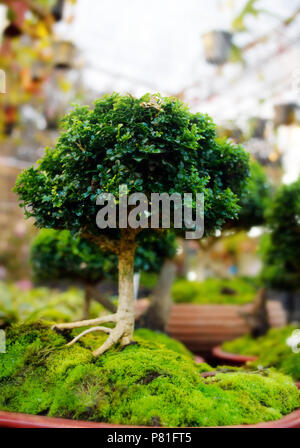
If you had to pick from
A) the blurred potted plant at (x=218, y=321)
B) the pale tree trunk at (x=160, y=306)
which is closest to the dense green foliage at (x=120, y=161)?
the pale tree trunk at (x=160, y=306)

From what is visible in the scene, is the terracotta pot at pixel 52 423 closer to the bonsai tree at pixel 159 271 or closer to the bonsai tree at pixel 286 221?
the bonsai tree at pixel 159 271

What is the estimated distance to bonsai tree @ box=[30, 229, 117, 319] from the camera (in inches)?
112

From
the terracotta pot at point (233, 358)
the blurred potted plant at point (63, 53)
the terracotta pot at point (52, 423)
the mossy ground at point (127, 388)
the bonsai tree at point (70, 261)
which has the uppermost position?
the blurred potted plant at point (63, 53)

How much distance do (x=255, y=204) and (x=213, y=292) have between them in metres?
2.34

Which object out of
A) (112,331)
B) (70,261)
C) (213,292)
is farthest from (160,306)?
(213,292)

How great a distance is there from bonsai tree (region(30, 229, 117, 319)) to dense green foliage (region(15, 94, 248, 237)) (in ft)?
3.54

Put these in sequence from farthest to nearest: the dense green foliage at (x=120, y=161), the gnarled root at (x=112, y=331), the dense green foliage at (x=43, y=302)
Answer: the dense green foliage at (x=43, y=302), the gnarled root at (x=112, y=331), the dense green foliage at (x=120, y=161)

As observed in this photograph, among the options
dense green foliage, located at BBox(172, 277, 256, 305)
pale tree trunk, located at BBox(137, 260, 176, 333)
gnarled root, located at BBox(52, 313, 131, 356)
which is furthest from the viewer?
dense green foliage, located at BBox(172, 277, 256, 305)

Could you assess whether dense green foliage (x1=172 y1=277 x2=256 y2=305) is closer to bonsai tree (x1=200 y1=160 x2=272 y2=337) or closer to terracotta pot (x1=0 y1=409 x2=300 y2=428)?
bonsai tree (x1=200 y1=160 x2=272 y2=337)

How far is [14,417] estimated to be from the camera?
4.54 feet

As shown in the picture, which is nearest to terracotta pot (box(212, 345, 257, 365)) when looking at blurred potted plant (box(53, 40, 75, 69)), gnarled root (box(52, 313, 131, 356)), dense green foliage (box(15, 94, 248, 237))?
gnarled root (box(52, 313, 131, 356))

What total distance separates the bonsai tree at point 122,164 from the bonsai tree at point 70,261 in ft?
3.28

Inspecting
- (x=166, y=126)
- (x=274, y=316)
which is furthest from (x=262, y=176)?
(x=166, y=126)

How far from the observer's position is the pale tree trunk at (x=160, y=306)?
119 inches
